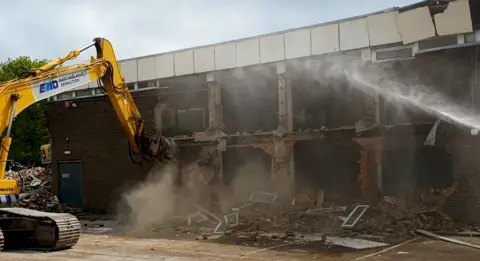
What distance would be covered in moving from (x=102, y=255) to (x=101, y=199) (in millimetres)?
10854

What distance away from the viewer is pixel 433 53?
54.3 ft

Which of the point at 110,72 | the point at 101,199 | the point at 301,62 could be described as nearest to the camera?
the point at 110,72

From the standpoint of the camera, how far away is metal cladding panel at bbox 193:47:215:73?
20859 millimetres

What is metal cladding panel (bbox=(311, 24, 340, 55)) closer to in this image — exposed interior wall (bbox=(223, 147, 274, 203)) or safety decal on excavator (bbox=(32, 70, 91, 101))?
exposed interior wall (bbox=(223, 147, 274, 203))

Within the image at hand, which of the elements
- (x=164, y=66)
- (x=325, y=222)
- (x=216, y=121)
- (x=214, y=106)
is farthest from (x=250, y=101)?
(x=325, y=222)

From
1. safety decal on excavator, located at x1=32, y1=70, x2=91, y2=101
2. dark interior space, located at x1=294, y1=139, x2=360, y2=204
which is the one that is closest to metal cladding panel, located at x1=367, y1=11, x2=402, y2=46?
dark interior space, located at x1=294, y1=139, x2=360, y2=204

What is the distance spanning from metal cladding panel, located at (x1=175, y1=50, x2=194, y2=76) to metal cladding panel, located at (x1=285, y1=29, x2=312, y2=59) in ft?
13.2

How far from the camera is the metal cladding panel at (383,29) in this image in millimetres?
17169

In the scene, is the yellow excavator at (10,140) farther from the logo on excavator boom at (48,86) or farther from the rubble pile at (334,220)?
the rubble pile at (334,220)

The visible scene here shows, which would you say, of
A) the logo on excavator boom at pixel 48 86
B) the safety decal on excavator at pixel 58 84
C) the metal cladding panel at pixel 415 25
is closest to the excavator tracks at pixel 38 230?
the safety decal on excavator at pixel 58 84

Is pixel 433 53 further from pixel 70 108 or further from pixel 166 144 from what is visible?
pixel 70 108

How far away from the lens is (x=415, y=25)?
1673 centimetres

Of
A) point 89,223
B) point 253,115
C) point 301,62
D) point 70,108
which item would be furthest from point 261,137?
point 70,108

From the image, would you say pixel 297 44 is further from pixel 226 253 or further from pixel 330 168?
pixel 226 253
